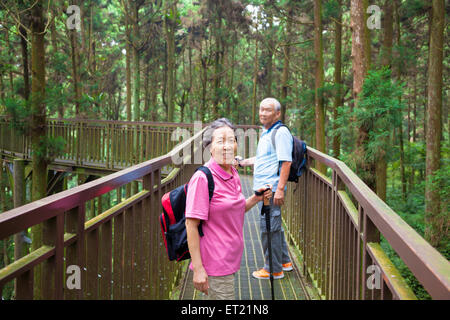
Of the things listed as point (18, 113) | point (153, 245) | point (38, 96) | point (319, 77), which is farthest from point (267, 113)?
point (319, 77)

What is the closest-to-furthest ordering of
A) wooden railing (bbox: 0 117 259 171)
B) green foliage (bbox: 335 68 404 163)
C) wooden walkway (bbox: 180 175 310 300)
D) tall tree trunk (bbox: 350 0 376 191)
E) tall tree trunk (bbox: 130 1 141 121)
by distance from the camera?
wooden walkway (bbox: 180 175 310 300) < green foliage (bbox: 335 68 404 163) < tall tree trunk (bbox: 350 0 376 191) < wooden railing (bbox: 0 117 259 171) < tall tree trunk (bbox: 130 1 141 121)

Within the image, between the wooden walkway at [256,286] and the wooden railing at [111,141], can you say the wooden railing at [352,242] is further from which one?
the wooden railing at [111,141]

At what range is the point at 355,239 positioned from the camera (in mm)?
2611

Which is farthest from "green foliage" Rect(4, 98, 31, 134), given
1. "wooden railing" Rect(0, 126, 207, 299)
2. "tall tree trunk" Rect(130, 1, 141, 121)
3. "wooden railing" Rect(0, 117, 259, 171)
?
"tall tree trunk" Rect(130, 1, 141, 121)

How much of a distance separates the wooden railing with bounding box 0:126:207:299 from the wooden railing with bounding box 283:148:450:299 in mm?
1173

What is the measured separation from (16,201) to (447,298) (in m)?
14.9

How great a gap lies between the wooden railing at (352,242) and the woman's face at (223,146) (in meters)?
0.75

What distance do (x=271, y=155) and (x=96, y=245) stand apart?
2.45 m

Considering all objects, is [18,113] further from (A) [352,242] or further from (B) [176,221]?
(A) [352,242]

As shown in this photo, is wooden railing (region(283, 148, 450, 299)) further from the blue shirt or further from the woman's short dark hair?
the woman's short dark hair

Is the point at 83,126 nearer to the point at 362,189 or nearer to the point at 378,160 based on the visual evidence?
the point at 378,160

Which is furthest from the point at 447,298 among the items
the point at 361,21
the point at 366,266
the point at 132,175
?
the point at 361,21

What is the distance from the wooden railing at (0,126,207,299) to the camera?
4.80ft

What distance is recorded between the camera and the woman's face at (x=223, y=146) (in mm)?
2615
